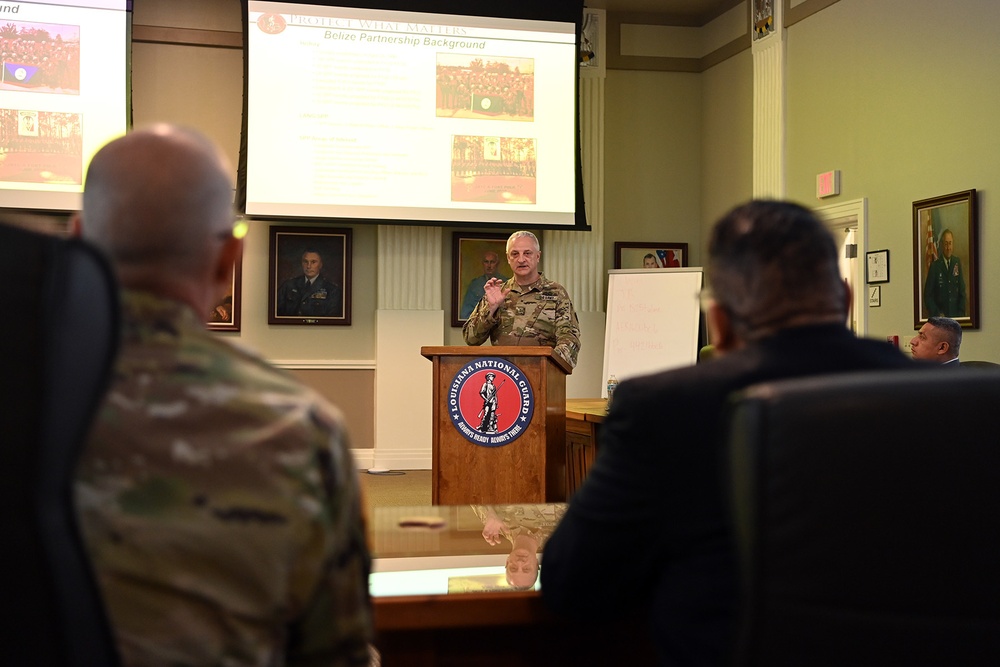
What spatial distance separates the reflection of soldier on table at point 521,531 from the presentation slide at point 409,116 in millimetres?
5115

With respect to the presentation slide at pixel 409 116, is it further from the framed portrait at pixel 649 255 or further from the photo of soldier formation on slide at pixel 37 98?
the photo of soldier formation on slide at pixel 37 98

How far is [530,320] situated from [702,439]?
3.88 m

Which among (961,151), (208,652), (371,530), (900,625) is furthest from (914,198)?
(208,652)

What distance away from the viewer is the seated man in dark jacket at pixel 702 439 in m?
1.14

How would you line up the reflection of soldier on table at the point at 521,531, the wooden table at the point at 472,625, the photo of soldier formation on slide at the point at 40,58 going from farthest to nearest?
the photo of soldier formation on slide at the point at 40,58 < the reflection of soldier on table at the point at 521,531 < the wooden table at the point at 472,625

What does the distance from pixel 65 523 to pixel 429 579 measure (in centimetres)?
78

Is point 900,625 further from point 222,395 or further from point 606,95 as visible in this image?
point 606,95

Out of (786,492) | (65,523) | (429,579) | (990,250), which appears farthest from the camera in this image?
(990,250)

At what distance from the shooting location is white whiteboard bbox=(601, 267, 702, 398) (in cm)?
736

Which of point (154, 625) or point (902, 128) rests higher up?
point (902, 128)

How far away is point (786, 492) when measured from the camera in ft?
3.07

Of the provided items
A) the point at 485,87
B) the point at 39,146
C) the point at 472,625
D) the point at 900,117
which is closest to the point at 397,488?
the point at 485,87

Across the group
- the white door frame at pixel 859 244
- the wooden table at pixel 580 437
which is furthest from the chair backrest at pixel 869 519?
the white door frame at pixel 859 244

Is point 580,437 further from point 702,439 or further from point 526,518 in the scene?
point 702,439
